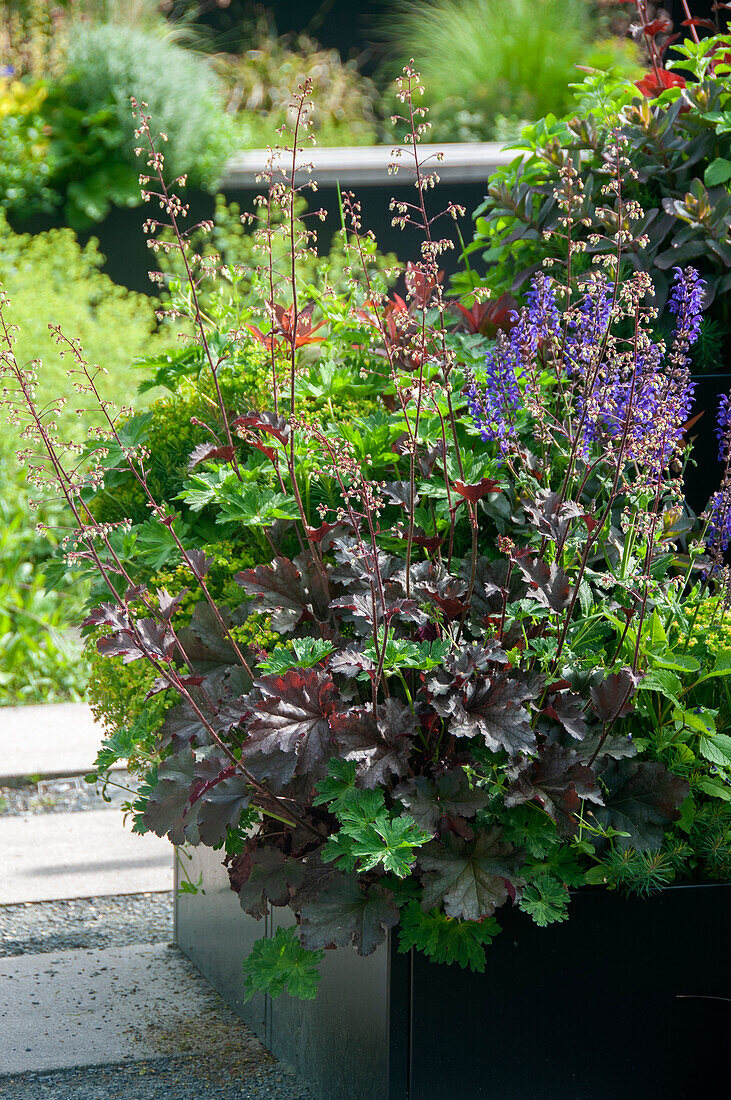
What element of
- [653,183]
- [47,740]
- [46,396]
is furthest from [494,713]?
[46,396]

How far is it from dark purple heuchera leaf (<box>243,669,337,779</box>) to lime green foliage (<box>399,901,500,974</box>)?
30 centimetres

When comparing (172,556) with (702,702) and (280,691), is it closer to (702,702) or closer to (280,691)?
(280,691)

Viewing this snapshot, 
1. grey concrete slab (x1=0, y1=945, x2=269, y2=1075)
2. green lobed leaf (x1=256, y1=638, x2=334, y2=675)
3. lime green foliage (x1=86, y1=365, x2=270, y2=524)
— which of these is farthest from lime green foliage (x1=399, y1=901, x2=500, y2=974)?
lime green foliage (x1=86, y1=365, x2=270, y2=524)

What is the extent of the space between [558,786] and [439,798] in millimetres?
207

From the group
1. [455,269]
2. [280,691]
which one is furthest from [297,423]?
[455,269]

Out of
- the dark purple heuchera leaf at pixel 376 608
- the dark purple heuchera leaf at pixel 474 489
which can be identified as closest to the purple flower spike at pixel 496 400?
the dark purple heuchera leaf at pixel 474 489

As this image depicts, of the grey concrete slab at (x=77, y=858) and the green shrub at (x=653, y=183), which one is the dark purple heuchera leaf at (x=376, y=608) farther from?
the grey concrete slab at (x=77, y=858)

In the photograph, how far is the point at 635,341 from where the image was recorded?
80.7 inches

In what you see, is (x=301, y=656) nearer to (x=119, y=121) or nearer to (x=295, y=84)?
(x=119, y=121)

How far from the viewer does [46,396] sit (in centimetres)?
599

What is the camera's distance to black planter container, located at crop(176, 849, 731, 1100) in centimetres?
205

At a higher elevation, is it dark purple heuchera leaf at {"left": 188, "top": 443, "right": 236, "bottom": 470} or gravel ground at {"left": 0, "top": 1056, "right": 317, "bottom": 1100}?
dark purple heuchera leaf at {"left": 188, "top": 443, "right": 236, "bottom": 470}

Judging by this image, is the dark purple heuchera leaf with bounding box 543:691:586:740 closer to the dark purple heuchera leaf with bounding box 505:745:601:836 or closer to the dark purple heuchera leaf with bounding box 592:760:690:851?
the dark purple heuchera leaf with bounding box 505:745:601:836

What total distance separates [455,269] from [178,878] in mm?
5679
